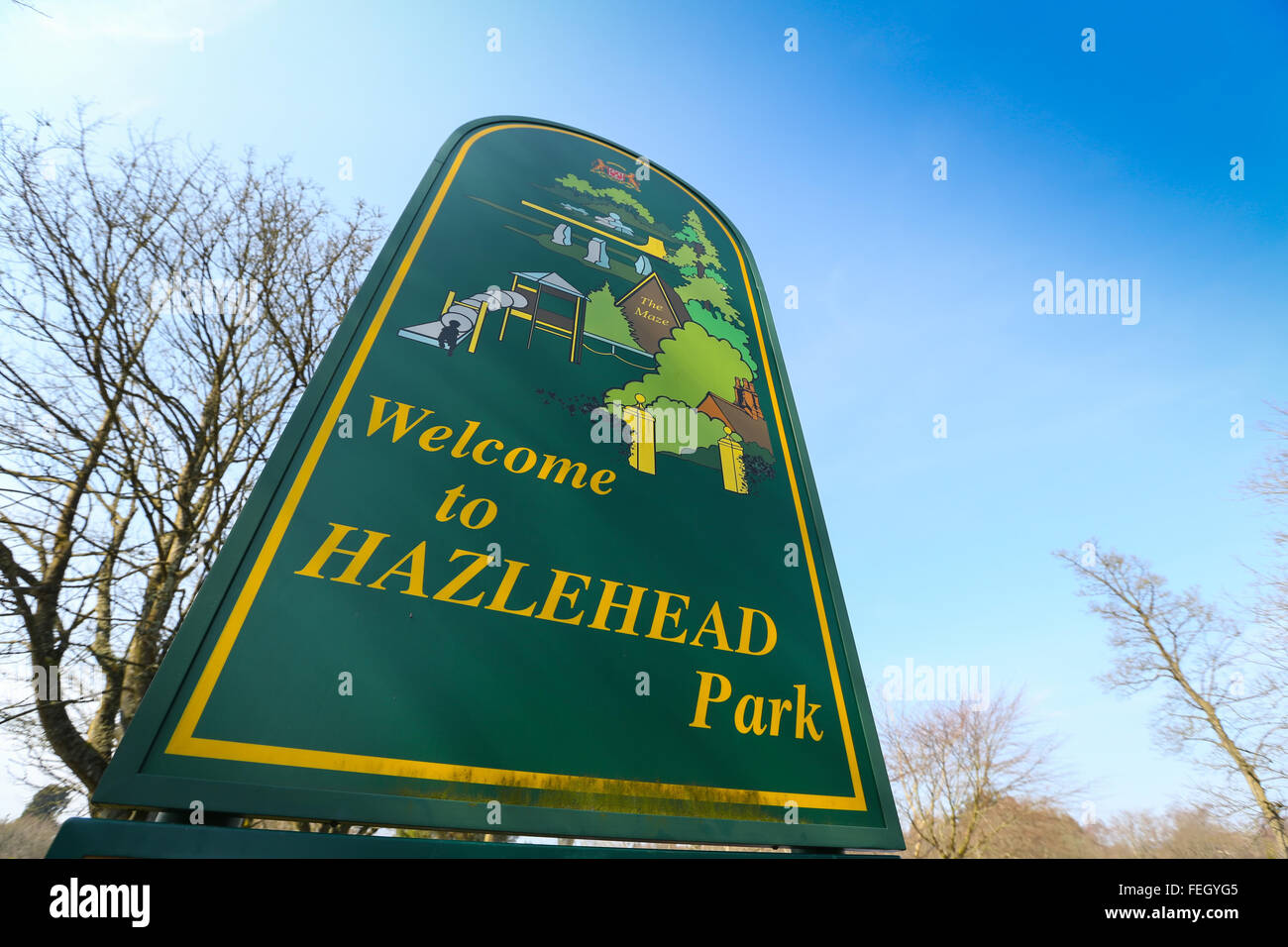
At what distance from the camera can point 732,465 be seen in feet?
11.4

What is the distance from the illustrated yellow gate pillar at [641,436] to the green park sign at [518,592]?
2 cm

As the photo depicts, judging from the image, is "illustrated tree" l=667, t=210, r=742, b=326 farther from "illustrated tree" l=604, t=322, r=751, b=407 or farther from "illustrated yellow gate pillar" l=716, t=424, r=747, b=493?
"illustrated yellow gate pillar" l=716, t=424, r=747, b=493

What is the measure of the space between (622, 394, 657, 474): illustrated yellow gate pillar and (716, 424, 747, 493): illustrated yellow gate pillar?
1.63ft

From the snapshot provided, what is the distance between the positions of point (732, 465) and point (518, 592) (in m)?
1.68

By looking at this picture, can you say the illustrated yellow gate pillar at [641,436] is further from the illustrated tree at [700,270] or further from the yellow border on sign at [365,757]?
the illustrated tree at [700,270]

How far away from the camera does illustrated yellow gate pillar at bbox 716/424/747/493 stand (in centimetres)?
339

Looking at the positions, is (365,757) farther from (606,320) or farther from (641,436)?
(606,320)

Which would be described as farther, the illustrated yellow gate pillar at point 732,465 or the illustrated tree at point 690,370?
the illustrated tree at point 690,370

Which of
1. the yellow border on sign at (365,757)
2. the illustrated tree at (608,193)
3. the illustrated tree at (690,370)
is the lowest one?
the yellow border on sign at (365,757)

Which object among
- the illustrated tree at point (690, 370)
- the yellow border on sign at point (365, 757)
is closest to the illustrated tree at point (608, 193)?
the illustrated tree at point (690, 370)

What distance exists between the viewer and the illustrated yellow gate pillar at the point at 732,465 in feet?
11.1

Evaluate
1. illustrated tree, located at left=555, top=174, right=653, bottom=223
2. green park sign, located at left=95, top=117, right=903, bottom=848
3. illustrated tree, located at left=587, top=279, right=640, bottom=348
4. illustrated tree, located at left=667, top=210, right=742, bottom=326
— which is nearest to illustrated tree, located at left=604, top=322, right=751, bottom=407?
green park sign, located at left=95, top=117, right=903, bottom=848
